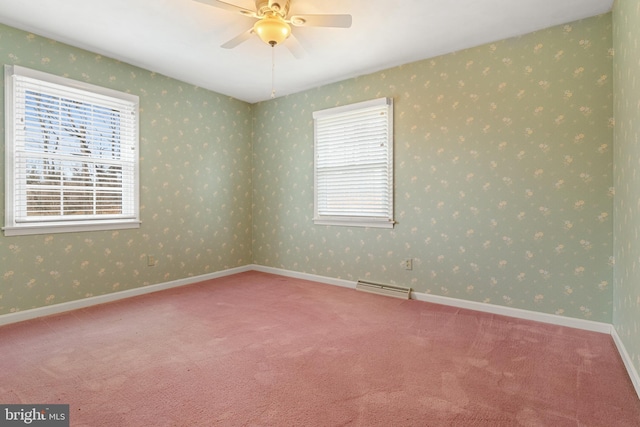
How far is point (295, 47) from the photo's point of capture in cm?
334

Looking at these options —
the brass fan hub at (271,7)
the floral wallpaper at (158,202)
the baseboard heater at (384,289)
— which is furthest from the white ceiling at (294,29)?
the baseboard heater at (384,289)

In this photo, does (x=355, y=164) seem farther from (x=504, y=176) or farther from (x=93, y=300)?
(x=93, y=300)

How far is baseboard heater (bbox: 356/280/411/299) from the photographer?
3744 millimetres

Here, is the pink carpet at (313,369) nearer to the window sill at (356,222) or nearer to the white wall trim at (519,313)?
the white wall trim at (519,313)

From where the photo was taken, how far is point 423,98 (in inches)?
144

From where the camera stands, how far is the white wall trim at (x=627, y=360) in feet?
6.25

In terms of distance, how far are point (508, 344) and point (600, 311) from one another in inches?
37.9

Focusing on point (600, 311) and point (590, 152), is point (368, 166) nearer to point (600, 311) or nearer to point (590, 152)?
point (590, 152)

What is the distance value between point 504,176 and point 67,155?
4.22 meters

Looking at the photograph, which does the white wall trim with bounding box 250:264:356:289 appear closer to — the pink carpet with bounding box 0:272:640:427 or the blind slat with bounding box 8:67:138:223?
the pink carpet with bounding box 0:272:640:427

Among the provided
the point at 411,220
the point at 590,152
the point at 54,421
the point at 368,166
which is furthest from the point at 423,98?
the point at 54,421

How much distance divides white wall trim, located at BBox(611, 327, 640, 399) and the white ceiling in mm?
2582

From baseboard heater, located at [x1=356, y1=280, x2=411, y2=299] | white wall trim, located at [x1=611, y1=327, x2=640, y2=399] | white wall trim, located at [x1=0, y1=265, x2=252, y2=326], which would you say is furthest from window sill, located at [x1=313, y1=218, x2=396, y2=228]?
white wall trim, located at [x1=611, y1=327, x2=640, y2=399]

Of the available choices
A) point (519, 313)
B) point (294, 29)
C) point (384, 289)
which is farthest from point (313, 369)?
point (294, 29)
